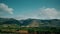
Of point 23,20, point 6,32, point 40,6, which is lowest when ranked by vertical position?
point 6,32

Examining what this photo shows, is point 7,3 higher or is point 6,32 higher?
point 7,3

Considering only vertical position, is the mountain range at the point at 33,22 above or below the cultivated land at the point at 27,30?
above

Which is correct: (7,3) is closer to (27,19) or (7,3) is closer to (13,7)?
(13,7)

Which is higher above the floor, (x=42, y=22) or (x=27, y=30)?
(x=42, y=22)

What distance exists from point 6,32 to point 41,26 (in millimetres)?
499

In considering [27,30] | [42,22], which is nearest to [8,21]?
[27,30]

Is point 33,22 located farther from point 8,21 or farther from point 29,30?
point 8,21

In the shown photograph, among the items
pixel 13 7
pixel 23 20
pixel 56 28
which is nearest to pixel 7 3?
→ pixel 13 7

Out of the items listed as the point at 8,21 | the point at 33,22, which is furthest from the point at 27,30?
the point at 8,21

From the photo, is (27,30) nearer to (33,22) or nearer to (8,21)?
(33,22)

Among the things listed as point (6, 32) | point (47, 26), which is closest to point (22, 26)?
point (6, 32)

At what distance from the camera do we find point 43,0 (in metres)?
1.85

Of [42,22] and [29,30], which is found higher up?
[42,22]

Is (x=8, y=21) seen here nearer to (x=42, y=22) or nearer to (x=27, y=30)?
(x=27, y=30)
